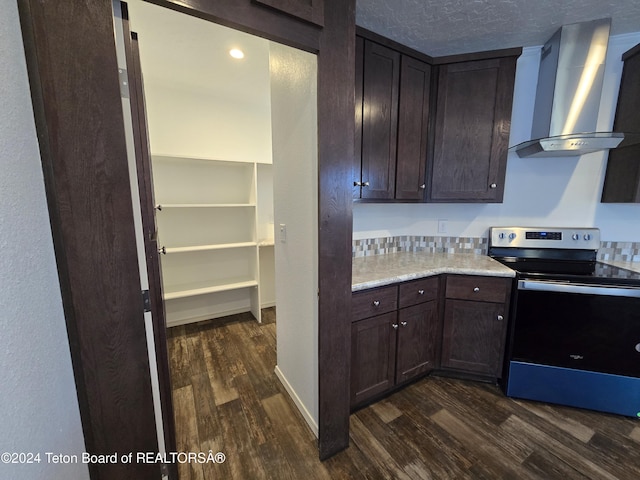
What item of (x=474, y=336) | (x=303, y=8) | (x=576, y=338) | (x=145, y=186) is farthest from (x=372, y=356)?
(x=303, y=8)

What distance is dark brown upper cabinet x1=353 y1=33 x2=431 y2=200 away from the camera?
5.43 feet

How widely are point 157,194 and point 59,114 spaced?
2172 mm

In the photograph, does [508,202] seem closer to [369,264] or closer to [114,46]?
[369,264]

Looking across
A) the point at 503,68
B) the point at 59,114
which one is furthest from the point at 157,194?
the point at 503,68

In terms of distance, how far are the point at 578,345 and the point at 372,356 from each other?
130 centimetres

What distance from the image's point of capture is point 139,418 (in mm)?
892

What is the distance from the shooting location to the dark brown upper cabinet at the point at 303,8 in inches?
36.8

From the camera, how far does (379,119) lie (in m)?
1.73

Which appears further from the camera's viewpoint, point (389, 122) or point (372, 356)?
point (389, 122)

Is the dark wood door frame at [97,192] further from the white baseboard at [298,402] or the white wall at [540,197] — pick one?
the white wall at [540,197]

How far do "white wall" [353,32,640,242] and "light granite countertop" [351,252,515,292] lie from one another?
25 centimetres

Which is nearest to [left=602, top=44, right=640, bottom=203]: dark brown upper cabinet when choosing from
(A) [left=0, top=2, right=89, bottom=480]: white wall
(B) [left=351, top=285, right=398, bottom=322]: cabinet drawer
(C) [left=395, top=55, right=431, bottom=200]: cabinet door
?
(C) [left=395, top=55, right=431, bottom=200]: cabinet door

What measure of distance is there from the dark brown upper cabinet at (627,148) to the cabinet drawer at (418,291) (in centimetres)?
147

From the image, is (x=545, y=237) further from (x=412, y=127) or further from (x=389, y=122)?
(x=389, y=122)
